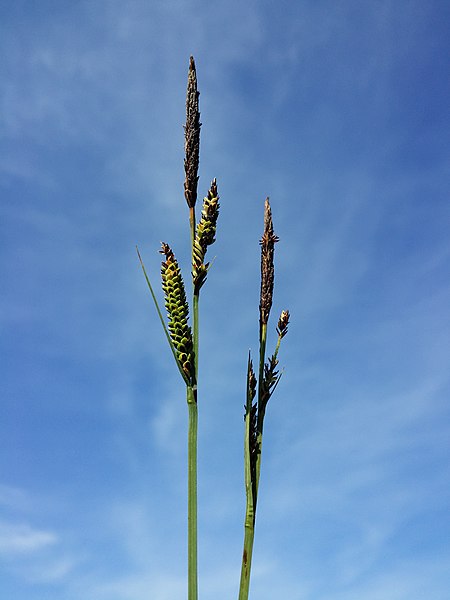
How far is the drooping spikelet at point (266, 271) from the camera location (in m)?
2.71

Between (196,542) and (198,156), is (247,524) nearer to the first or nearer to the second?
(196,542)

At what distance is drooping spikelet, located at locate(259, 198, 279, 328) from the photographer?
2707mm

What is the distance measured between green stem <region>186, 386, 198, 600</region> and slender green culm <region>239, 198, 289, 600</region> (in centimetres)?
31

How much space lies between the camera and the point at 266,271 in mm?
2701

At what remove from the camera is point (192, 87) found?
2.58m

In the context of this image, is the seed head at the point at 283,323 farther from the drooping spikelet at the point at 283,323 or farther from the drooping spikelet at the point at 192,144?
the drooping spikelet at the point at 192,144

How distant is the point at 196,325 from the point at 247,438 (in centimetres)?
53

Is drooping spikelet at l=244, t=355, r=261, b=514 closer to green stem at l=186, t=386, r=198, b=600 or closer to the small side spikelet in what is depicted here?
the small side spikelet

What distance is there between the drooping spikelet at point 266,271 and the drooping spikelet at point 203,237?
30cm

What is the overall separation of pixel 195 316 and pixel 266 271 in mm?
446

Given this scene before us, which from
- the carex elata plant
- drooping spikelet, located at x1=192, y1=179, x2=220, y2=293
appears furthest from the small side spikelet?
drooping spikelet, located at x1=192, y1=179, x2=220, y2=293

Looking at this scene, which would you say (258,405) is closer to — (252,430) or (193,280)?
(252,430)

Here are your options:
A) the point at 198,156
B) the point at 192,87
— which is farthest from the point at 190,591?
the point at 192,87

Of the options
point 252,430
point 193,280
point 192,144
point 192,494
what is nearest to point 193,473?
point 192,494
